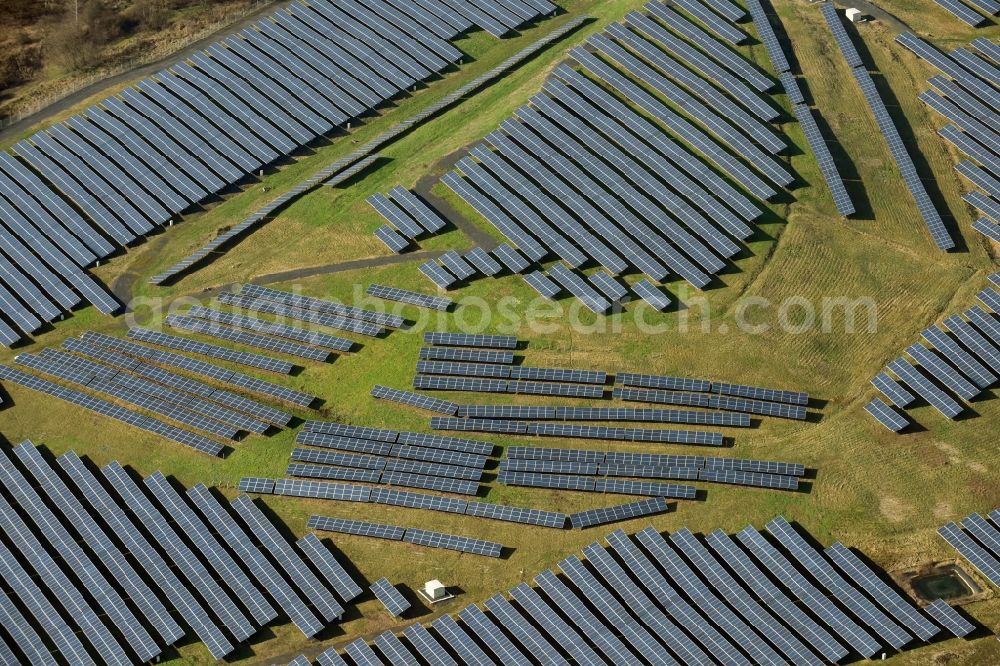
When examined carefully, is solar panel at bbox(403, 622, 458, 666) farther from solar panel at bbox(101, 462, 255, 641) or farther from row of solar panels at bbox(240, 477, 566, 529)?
solar panel at bbox(101, 462, 255, 641)

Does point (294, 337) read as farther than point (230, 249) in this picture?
No

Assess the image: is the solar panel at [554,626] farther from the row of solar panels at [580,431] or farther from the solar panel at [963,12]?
the solar panel at [963,12]

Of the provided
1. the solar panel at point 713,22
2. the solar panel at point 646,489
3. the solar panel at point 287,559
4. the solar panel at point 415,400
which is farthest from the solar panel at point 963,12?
the solar panel at point 287,559

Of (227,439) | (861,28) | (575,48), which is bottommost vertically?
(227,439)

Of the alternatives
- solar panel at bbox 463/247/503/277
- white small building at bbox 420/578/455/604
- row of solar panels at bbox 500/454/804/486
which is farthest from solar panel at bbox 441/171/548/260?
white small building at bbox 420/578/455/604

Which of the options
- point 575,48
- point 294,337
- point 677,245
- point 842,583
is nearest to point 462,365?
point 294,337

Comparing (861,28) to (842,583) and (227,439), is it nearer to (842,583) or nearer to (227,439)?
(842,583)
